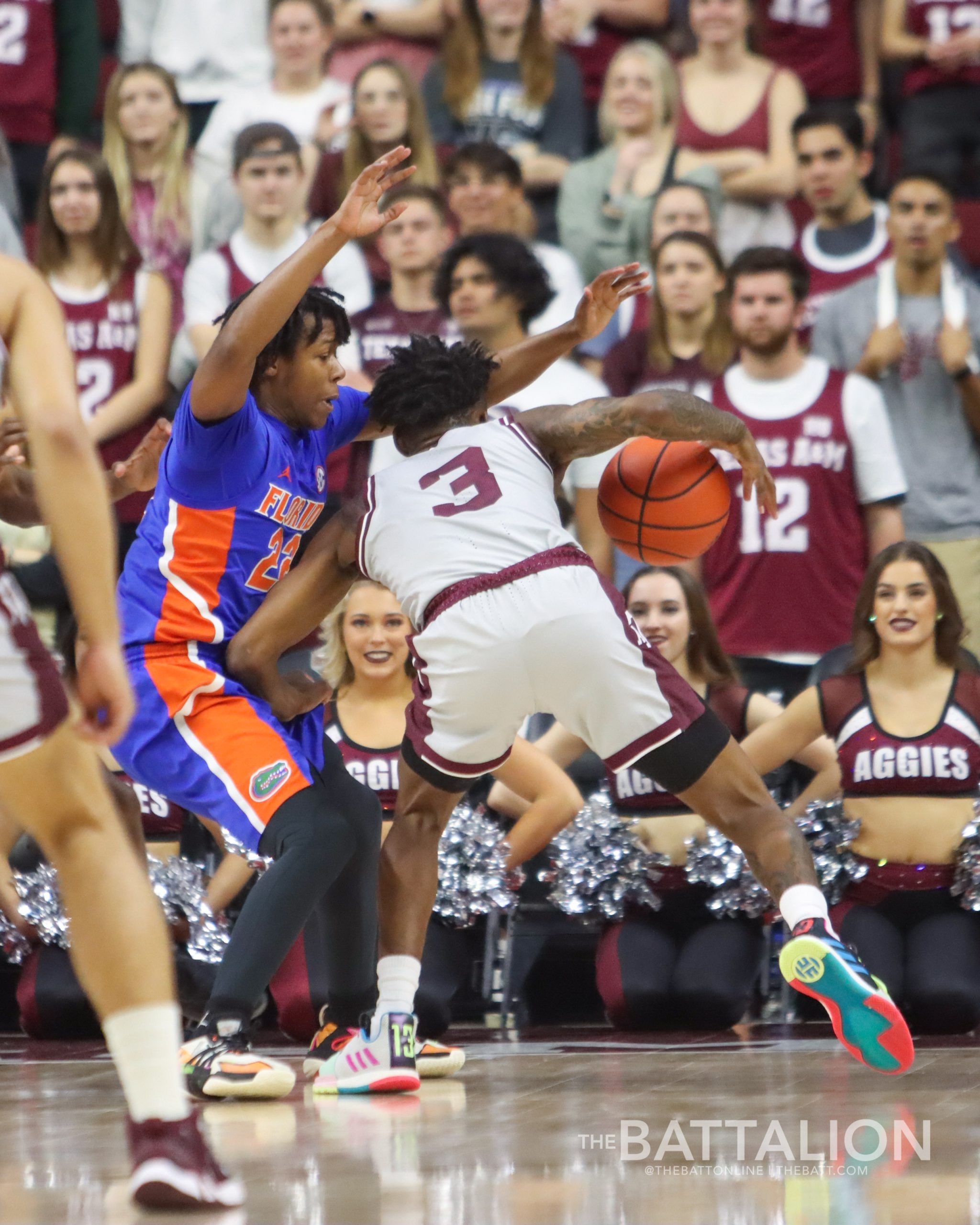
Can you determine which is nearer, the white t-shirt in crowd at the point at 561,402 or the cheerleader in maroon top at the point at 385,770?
the cheerleader in maroon top at the point at 385,770

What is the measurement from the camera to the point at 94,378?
766cm

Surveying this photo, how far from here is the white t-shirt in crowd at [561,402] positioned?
7.03 meters

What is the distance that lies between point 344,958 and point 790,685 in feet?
8.24

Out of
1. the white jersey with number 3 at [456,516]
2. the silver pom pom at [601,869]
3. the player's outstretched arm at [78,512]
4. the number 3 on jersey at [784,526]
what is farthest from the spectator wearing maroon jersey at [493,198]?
the player's outstretched arm at [78,512]

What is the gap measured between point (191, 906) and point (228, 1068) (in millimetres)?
1463

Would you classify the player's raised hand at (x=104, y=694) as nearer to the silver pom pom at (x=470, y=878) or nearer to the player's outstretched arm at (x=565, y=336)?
the player's outstretched arm at (x=565, y=336)

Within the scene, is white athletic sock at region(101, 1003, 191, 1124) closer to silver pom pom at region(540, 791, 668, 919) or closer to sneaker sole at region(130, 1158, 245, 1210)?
sneaker sole at region(130, 1158, 245, 1210)

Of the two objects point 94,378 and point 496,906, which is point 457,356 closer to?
point 496,906

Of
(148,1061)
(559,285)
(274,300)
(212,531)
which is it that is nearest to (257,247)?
(559,285)

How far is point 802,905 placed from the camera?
4363mm

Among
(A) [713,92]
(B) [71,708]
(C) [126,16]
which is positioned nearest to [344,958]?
(B) [71,708]

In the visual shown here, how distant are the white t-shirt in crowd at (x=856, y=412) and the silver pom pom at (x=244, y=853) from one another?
256 cm

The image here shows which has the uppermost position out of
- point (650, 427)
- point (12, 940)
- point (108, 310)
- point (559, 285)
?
point (559, 285)

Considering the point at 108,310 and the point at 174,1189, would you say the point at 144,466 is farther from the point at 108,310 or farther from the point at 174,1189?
the point at 108,310
